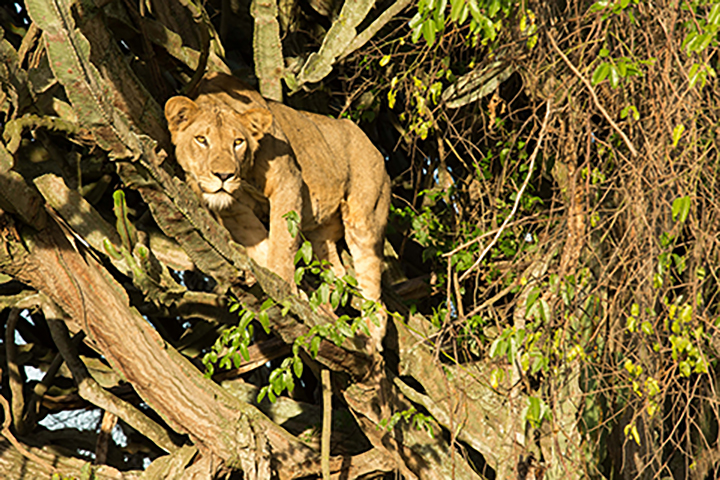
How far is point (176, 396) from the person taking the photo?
404 centimetres

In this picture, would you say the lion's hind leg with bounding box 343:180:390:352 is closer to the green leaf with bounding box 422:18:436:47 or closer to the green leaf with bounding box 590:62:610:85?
the green leaf with bounding box 422:18:436:47

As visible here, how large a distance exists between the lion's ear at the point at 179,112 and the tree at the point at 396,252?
9 centimetres

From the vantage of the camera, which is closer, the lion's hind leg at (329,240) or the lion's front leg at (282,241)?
the lion's front leg at (282,241)

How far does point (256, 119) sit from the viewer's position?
11.4 ft

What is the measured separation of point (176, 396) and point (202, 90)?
1.57 metres

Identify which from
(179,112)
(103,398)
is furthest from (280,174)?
(103,398)

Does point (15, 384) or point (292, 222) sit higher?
point (292, 222)

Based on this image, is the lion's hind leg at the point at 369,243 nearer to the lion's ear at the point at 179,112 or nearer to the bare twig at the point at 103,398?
the lion's ear at the point at 179,112

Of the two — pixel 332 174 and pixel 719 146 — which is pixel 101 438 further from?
pixel 719 146

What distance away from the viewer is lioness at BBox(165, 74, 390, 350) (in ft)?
11.0

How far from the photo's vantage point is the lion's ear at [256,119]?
3465 mm

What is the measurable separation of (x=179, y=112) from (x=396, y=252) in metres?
2.83

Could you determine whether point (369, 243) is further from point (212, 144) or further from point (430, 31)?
point (430, 31)

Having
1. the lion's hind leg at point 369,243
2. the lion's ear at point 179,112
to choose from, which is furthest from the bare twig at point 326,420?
the lion's ear at point 179,112
